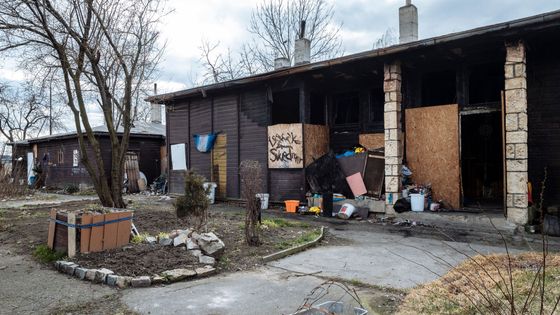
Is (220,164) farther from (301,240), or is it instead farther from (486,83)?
(486,83)

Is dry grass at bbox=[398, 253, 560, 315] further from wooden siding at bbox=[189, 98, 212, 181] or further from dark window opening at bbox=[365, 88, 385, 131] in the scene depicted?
wooden siding at bbox=[189, 98, 212, 181]

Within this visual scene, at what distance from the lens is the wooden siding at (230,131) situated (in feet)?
46.4

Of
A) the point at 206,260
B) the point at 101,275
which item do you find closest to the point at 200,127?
the point at 206,260

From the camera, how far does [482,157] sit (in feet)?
38.5

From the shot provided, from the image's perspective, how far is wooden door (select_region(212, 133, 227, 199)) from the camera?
14.6 metres

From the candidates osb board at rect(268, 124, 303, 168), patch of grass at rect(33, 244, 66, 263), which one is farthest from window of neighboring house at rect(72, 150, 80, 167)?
patch of grass at rect(33, 244, 66, 263)

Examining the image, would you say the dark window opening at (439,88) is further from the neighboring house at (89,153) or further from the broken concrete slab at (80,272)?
the neighboring house at (89,153)

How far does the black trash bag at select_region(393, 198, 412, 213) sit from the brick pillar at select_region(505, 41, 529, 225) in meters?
2.32

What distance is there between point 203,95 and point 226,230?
A: 25.3 feet

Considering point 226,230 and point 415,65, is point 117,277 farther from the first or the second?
point 415,65

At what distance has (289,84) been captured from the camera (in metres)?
12.4

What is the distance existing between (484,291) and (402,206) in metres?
6.39

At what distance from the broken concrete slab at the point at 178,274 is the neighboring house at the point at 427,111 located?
624 cm

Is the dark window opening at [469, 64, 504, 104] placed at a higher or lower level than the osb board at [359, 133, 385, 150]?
higher
